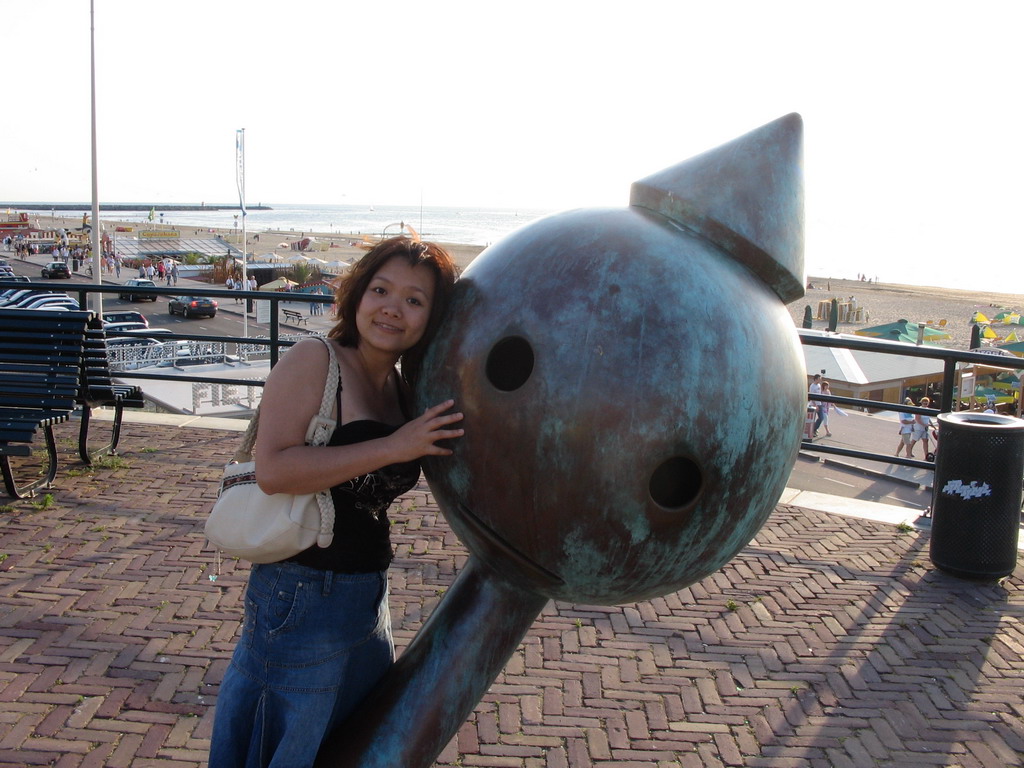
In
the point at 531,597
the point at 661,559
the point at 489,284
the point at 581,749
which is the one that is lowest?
the point at 581,749

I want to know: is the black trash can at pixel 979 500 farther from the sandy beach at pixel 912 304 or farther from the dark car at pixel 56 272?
the dark car at pixel 56 272

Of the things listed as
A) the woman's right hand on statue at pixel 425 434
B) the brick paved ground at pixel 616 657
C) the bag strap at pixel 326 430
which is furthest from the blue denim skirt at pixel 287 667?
the brick paved ground at pixel 616 657

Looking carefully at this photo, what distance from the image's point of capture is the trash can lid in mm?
5757

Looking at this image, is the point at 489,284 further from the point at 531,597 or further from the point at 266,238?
the point at 266,238

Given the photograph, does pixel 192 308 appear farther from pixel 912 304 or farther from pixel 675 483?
pixel 912 304

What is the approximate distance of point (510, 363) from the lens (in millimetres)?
2543

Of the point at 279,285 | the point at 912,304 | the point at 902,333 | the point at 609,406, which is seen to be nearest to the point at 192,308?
the point at 279,285

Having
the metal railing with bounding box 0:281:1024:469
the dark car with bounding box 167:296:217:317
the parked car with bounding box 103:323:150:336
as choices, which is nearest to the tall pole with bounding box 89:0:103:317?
the parked car with bounding box 103:323:150:336

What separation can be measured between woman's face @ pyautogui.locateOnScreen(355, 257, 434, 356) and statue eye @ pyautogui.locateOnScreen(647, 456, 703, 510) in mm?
789

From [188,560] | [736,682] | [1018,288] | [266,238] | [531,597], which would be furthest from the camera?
[266,238]

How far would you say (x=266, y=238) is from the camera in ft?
431

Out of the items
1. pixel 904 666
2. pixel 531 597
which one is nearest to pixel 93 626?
pixel 531 597

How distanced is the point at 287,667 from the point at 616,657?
241cm

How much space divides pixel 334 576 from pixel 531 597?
62 centimetres
